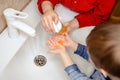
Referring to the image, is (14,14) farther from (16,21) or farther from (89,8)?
(89,8)

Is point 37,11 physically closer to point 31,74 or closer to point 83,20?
point 83,20

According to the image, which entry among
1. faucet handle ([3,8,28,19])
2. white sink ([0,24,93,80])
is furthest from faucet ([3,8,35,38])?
white sink ([0,24,93,80])

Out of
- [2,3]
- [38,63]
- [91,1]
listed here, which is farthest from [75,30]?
[2,3]

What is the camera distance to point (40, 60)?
1.36 meters

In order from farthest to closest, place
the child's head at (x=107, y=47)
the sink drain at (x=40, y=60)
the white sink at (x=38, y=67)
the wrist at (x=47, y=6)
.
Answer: the sink drain at (x=40, y=60) → the white sink at (x=38, y=67) → the wrist at (x=47, y=6) → the child's head at (x=107, y=47)

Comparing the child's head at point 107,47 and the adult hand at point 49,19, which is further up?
the child's head at point 107,47

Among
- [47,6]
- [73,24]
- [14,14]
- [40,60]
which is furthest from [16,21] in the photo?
[40,60]

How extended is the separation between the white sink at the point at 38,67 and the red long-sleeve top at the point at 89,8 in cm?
5

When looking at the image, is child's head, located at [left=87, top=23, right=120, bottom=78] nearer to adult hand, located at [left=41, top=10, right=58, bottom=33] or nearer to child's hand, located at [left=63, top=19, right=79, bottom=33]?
adult hand, located at [left=41, top=10, right=58, bottom=33]

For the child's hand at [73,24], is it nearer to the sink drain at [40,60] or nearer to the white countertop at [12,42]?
the white countertop at [12,42]

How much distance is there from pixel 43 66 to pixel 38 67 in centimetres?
3

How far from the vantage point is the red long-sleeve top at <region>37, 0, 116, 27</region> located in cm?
115

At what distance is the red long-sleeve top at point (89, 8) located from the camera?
115 centimetres

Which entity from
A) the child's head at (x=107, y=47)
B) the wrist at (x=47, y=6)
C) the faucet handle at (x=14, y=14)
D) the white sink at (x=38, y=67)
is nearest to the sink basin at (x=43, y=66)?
the white sink at (x=38, y=67)
